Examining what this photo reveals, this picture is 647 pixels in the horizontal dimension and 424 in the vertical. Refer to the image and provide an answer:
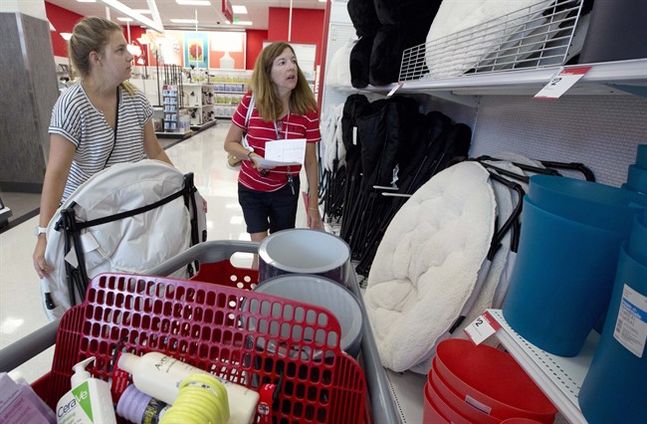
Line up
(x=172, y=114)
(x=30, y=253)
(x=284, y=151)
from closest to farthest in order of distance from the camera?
(x=284, y=151) → (x=30, y=253) → (x=172, y=114)

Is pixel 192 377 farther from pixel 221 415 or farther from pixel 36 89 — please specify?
pixel 36 89

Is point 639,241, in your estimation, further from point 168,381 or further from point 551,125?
point 551,125

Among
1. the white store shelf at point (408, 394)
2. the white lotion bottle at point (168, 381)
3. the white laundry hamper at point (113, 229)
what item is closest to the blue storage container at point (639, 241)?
the white lotion bottle at point (168, 381)

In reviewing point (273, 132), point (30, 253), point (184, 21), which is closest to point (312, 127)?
point (273, 132)

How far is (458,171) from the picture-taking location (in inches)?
54.6

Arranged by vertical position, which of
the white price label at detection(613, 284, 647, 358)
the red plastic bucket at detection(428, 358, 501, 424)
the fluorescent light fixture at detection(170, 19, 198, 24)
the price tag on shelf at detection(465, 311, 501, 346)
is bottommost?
the red plastic bucket at detection(428, 358, 501, 424)

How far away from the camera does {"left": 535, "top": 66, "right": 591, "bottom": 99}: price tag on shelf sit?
64cm

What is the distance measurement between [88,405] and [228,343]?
185mm

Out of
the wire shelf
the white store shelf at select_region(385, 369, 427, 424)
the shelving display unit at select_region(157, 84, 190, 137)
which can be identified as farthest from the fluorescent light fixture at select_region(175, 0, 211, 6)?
the white store shelf at select_region(385, 369, 427, 424)

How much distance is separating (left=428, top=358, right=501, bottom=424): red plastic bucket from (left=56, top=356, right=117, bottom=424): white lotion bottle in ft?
2.42

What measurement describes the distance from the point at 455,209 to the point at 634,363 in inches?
33.3

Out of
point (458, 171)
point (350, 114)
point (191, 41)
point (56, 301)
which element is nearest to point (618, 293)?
point (458, 171)

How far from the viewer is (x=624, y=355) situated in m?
0.47

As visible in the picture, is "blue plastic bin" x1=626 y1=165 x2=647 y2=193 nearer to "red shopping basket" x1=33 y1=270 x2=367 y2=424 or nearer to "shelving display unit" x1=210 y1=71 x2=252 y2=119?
"red shopping basket" x1=33 y1=270 x2=367 y2=424
